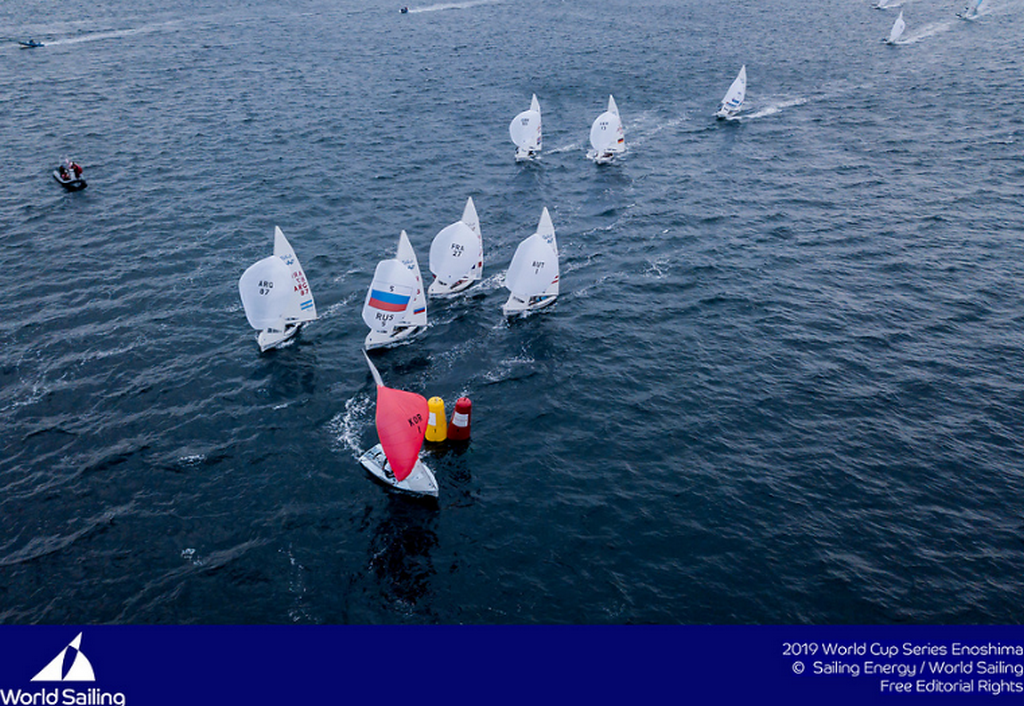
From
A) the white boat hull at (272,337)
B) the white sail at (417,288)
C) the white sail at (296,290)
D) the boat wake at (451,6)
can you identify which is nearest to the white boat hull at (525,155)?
the white sail at (417,288)

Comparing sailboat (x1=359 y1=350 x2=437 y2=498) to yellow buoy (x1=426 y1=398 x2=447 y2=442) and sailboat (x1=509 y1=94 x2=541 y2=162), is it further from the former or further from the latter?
sailboat (x1=509 y1=94 x2=541 y2=162)

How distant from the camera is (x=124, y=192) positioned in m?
76.9

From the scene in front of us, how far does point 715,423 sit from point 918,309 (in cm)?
2668

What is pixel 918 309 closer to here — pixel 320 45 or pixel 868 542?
pixel 868 542

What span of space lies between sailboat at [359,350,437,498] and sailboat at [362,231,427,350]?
13058 millimetres

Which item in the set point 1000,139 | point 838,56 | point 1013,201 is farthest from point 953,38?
point 1013,201

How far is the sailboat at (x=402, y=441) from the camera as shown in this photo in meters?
38.7

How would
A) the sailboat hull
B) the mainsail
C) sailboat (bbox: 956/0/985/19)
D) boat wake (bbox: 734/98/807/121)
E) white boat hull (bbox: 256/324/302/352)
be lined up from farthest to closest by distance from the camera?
sailboat (bbox: 956/0/985/19) < boat wake (bbox: 734/98/807/121) < the mainsail < the sailboat hull < white boat hull (bbox: 256/324/302/352)

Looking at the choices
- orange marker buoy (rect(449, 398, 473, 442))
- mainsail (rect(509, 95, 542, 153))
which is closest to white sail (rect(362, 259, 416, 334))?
orange marker buoy (rect(449, 398, 473, 442))

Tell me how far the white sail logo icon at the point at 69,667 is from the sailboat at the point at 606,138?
79.5 m

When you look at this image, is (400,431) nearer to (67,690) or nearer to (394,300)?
(394,300)

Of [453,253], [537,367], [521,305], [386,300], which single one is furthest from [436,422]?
[453,253]

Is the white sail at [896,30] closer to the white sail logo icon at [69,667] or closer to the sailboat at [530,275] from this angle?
the sailboat at [530,275]

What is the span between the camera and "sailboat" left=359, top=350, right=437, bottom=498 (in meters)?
38.7
